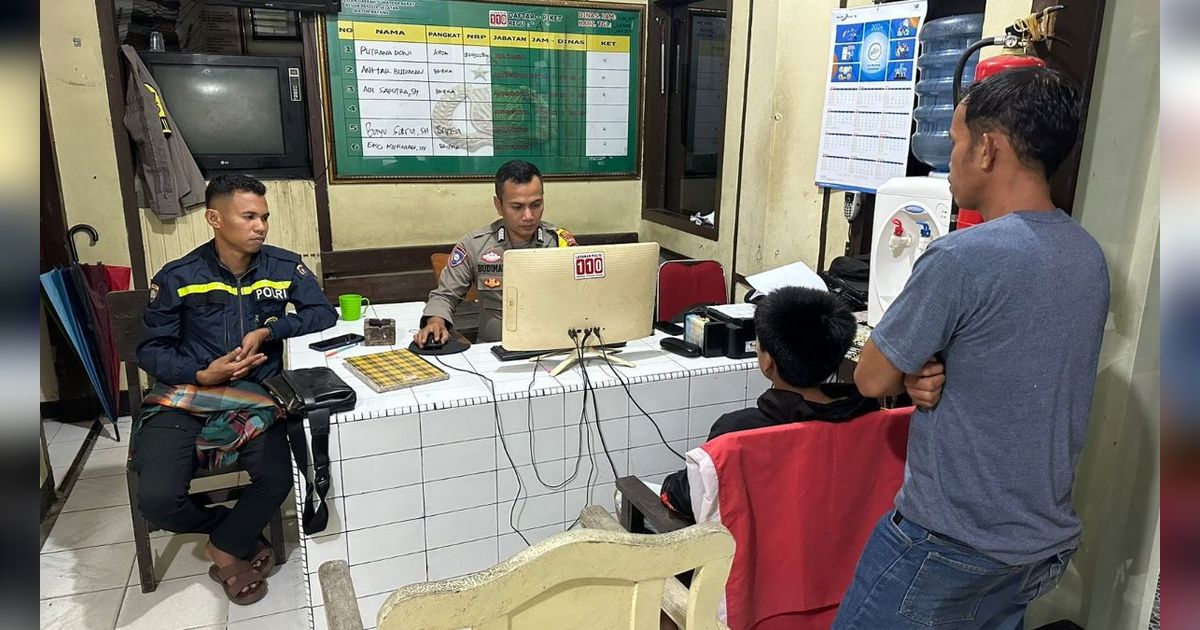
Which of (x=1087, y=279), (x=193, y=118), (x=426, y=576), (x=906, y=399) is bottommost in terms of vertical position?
(x=426, y=576)

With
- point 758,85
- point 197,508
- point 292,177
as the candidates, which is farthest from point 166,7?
point 758,85

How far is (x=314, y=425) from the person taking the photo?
1.79 meters

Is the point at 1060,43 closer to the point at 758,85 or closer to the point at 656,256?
the point at 656,256

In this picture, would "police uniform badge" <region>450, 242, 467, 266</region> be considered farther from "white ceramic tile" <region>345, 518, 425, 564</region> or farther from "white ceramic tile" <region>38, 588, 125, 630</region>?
"white ceramic tile" <region>38, 588, 125, 630</region>

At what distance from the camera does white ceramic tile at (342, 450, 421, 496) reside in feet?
6.19

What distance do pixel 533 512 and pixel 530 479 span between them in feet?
0.38

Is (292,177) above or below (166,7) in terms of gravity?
below

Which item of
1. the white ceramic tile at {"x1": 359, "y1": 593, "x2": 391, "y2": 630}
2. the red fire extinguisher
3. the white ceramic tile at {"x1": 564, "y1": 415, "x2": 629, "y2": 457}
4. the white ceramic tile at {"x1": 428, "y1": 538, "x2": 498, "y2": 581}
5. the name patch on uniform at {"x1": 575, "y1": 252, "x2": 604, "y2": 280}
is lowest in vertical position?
the white ceramic tile at {"x1": 359, "y1": 593, "x2": 391, "y2": 630}

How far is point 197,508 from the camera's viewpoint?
2.28 meters

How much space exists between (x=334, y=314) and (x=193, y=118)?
1.70m

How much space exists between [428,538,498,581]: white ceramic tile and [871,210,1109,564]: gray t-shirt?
4.28 feet

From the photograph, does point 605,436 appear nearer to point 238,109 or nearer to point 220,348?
point 220,348

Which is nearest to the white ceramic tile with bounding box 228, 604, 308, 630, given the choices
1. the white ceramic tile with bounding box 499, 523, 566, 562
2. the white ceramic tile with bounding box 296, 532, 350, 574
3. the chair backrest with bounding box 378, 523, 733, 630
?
the white ceramic tile with bounding box 296, 532, 350, 574

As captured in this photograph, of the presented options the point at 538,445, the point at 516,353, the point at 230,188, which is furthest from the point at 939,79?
the point at 230,188
